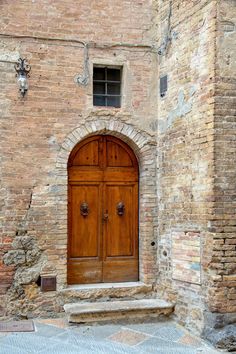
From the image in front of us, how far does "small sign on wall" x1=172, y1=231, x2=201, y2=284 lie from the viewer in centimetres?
612

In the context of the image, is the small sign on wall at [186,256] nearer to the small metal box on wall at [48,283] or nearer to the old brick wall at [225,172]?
the old brick wall at [225,172]

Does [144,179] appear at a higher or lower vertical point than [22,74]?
lower

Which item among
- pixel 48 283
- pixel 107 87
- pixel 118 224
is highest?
pixel 107 87

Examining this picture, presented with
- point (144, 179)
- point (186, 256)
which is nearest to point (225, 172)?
point (186, 256)

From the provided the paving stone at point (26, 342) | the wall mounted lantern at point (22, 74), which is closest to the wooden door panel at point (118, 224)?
the paving stone at point (26, 342)

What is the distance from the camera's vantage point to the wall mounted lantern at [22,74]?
668 centimetres

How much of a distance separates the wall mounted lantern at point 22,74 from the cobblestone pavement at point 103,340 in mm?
3258

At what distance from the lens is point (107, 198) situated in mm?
7219

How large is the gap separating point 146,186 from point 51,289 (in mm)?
2049

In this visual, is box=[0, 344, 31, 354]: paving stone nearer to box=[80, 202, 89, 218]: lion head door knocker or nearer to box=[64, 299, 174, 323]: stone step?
box=[64, 299, 174, 323]: stone step

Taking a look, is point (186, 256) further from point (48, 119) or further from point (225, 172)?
point (48, 119)

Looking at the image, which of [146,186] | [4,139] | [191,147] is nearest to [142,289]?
[146,186]

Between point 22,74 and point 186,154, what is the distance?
2.56 m

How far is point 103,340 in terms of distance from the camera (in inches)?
232
